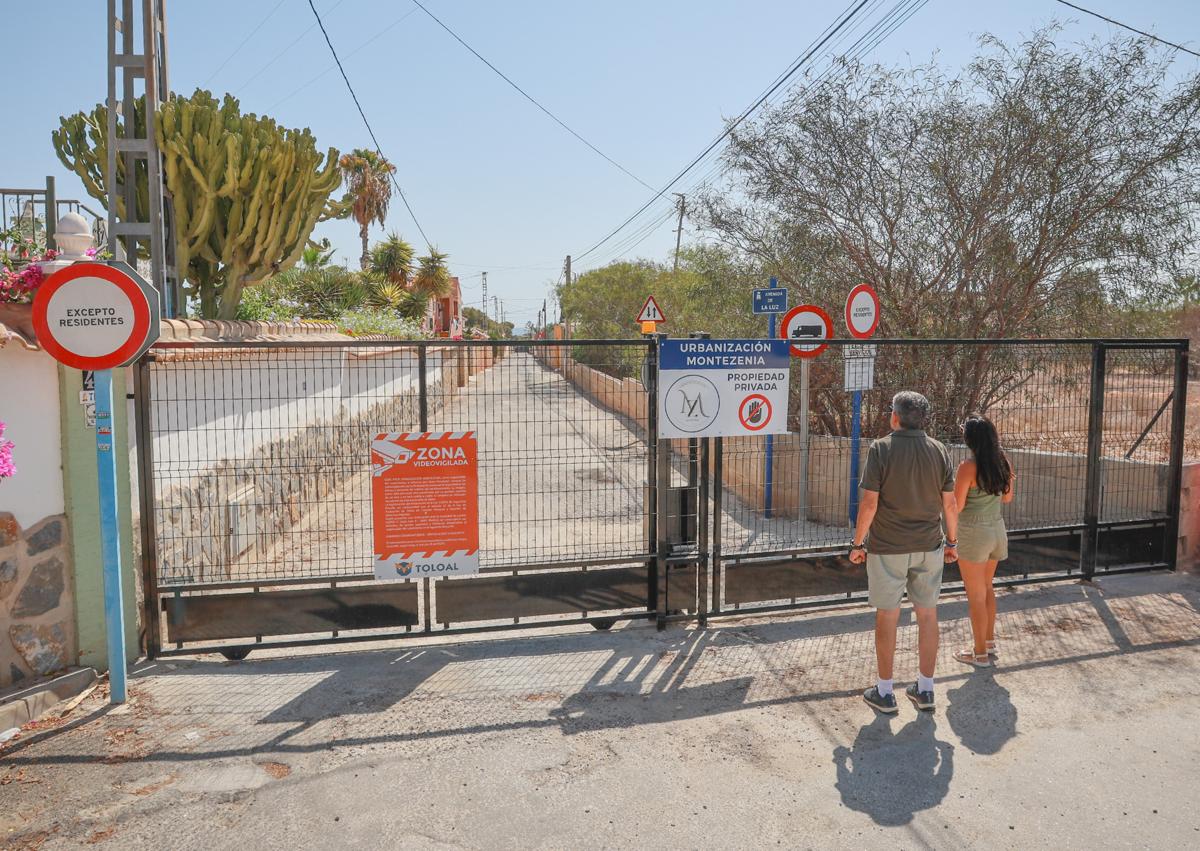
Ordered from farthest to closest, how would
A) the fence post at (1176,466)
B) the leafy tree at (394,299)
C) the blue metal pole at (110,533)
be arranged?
the leafy tree at (394,299), the fence post at (1176,466), the blue metal pole at (110,533)

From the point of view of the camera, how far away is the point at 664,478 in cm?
591

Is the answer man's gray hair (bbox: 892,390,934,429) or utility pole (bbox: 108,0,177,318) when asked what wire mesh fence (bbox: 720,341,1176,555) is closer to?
man's gray hair (bbox: 892,390,934,429)

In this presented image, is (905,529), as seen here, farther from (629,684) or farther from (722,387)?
(629,684)

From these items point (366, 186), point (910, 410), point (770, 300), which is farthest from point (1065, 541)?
point (366, 186)

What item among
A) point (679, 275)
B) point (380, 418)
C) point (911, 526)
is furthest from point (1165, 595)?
point (679, 275)

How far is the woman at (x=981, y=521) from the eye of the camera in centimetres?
499

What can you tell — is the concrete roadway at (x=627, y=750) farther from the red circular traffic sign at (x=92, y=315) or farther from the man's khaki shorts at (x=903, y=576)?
the red circular traffic sign at (x=92, y=315)

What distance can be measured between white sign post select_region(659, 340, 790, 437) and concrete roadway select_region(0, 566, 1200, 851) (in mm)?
1477

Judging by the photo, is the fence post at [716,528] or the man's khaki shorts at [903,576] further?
the fence post at [716,528]

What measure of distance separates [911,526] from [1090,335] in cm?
732

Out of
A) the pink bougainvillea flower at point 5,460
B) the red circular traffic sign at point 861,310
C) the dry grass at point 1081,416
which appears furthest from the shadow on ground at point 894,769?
the red circular traffic sign at point 861,310

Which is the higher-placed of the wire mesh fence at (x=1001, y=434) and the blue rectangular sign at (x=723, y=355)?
the blue rectangular sign at (x=723, y=355)

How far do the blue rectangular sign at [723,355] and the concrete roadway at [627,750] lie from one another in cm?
190

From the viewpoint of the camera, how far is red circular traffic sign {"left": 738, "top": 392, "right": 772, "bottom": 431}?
5.97 meters
